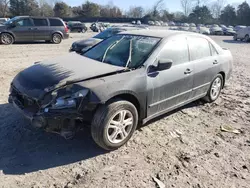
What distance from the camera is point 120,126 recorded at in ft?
11.2

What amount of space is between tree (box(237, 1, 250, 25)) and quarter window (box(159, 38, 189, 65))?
82.2 meters

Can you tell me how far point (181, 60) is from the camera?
429 cm

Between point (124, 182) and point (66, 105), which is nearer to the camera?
point (124, 182)

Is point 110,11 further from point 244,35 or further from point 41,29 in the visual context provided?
point 41,29

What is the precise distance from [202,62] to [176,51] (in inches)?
32.4

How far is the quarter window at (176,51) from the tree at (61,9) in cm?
7022

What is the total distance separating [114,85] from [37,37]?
13.9m

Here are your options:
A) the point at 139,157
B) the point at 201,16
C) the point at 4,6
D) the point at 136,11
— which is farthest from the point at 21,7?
the point at 139,157

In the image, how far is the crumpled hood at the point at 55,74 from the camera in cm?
322

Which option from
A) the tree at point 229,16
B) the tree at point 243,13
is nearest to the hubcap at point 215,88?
the tree at point 243,13

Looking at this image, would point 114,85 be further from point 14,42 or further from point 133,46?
point 14,42

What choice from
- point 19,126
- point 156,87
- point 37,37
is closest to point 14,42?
A: point 37,37

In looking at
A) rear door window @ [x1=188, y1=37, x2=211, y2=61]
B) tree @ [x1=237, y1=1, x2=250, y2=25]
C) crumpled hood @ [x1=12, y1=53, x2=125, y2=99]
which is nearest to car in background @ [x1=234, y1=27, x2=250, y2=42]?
rear door window @ [x1=188, y1=37, x2=211, y2=61]

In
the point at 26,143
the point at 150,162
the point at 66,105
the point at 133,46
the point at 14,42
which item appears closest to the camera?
the point at 66,105
